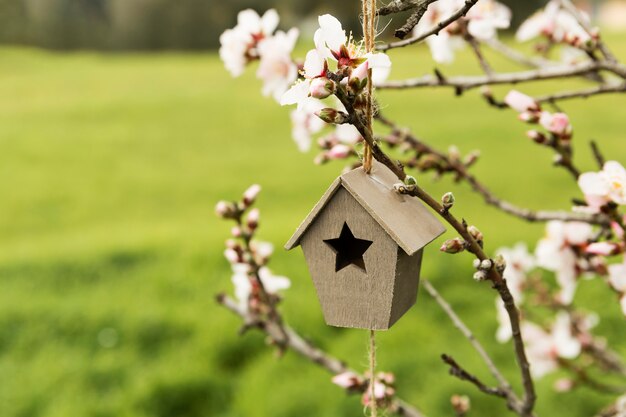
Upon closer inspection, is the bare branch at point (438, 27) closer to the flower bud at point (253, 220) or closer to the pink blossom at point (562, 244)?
the flower bud at point (253, 220)

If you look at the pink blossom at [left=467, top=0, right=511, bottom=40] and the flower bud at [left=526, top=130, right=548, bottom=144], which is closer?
the flower bud at [left=526, top=130, right=548, bottom=144]

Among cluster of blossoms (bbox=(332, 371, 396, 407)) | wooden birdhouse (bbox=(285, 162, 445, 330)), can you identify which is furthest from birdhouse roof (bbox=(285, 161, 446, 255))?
cluster of blossoms (bbox=(332, 371, 396, 407))

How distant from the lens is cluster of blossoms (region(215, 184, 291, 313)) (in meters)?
0.74

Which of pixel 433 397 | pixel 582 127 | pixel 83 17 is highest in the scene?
pixel 433 397

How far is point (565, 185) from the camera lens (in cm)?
396

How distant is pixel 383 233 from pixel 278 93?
35 cm

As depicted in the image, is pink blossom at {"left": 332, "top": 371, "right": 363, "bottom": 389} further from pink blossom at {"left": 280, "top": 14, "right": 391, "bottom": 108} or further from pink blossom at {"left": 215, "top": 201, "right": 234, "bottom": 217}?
pink blossom at {"left": 280, "top": 14, "right": 391, "bottom": 108}

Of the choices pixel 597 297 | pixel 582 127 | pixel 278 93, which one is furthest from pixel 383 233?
pixel 582 127

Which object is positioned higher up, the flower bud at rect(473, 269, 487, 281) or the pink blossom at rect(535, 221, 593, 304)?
the flower bud at rect(473, 269, 487, 281)

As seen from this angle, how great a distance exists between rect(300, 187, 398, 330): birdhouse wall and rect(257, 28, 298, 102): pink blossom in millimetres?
303

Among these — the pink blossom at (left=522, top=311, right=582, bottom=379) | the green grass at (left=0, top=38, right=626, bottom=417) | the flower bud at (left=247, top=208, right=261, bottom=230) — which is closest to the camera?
the flower bud at (left=247, top=208, right=261, bottom=230)

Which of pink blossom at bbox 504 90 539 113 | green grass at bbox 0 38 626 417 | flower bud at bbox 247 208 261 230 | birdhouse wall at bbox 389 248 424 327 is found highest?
pink blossom at bbox 504 90 539 113

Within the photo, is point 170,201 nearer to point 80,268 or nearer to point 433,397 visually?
point 80,268

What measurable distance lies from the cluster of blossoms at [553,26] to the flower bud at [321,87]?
22.5 inches
